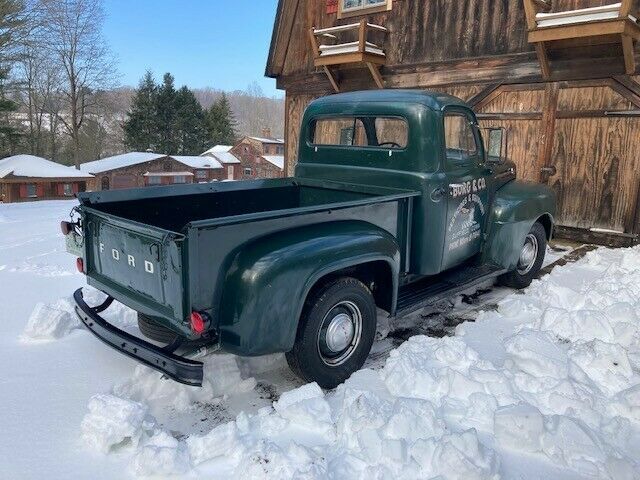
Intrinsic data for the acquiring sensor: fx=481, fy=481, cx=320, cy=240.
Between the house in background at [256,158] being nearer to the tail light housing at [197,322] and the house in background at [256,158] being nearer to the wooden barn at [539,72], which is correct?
the wooden barn at [539,72]

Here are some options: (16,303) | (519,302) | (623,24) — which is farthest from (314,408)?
(623,24)

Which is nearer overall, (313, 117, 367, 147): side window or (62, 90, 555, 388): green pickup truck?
(62, 90, 555, 388): green pickup truck

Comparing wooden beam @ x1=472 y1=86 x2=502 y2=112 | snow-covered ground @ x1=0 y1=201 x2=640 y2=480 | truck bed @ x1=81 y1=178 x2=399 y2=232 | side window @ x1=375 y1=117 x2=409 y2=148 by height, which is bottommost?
snow-covered ground @ x1=0 y1=201 x2=640 y2=480

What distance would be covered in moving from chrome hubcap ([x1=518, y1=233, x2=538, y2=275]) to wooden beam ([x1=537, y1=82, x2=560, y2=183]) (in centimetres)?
317

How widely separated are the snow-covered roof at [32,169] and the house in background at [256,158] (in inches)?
846

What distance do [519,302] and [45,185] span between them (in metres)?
19.0

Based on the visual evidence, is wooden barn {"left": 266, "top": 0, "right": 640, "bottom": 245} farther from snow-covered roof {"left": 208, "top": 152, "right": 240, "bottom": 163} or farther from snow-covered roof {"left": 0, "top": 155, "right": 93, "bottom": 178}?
snow-covered roof {"left": 208, "top": 152, "right": 240, "bottom": 163}

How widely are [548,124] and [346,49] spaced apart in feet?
14.6

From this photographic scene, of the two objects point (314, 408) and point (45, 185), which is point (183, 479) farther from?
point (45, 185)

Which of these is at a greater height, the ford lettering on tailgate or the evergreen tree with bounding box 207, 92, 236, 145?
the evergreen tree with bounding box 207, 92, 236, 145

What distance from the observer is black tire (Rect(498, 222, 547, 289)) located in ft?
18.5

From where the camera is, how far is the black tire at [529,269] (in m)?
5.65

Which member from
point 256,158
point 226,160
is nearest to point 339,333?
point 226,160

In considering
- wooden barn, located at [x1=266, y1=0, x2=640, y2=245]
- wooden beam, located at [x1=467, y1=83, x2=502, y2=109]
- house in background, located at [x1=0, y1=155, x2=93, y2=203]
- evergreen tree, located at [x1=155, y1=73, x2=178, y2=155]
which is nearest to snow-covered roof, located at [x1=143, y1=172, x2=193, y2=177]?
evergreen tree, located at [x1=155, y1=73, x2=178, y2=155]
